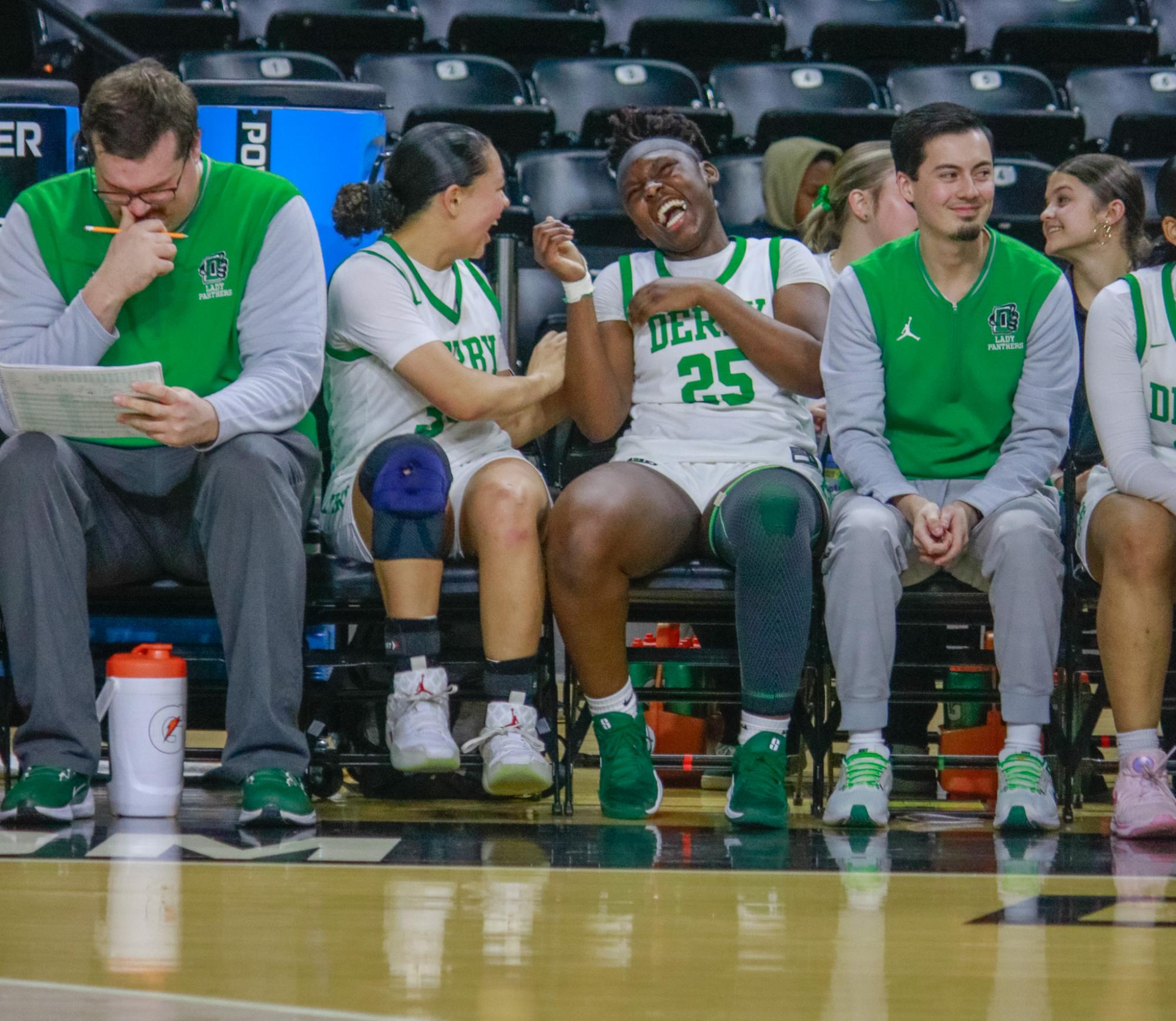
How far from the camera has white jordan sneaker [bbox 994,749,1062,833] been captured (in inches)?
110

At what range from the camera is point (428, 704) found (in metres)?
2.89

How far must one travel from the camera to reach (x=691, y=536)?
9.94 ft

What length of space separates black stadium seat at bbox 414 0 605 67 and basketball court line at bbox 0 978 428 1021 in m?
5.03

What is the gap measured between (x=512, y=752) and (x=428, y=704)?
159 mm

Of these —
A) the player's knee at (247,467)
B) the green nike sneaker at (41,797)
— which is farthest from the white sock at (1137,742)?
the green nike sneaker at (41,797)

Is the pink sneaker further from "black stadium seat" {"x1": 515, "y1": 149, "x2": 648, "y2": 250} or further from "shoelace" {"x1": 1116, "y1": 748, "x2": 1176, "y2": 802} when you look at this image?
"black stadium seat" {"x1": 515, "y1": 149, "x2": 648, "y2": 250}

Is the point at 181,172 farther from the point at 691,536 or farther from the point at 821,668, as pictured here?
the point at 821,668

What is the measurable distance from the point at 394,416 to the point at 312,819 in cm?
77

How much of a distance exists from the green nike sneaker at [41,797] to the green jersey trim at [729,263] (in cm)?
128

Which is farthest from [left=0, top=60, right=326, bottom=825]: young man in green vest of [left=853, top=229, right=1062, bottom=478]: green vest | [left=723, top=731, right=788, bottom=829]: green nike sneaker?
[left=853, top=229, right=1062, bottom=478]: green vest

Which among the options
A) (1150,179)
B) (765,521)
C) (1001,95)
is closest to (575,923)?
(765,521)

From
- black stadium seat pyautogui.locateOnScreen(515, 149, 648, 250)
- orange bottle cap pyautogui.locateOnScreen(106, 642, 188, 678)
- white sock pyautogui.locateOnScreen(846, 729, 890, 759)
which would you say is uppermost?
black stadium seat pyautogui.locateOnScreen(515, 149, 648, 250)

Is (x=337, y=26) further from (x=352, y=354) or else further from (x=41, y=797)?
(x=41, y=797)

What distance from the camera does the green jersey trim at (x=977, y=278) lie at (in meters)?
3.10
